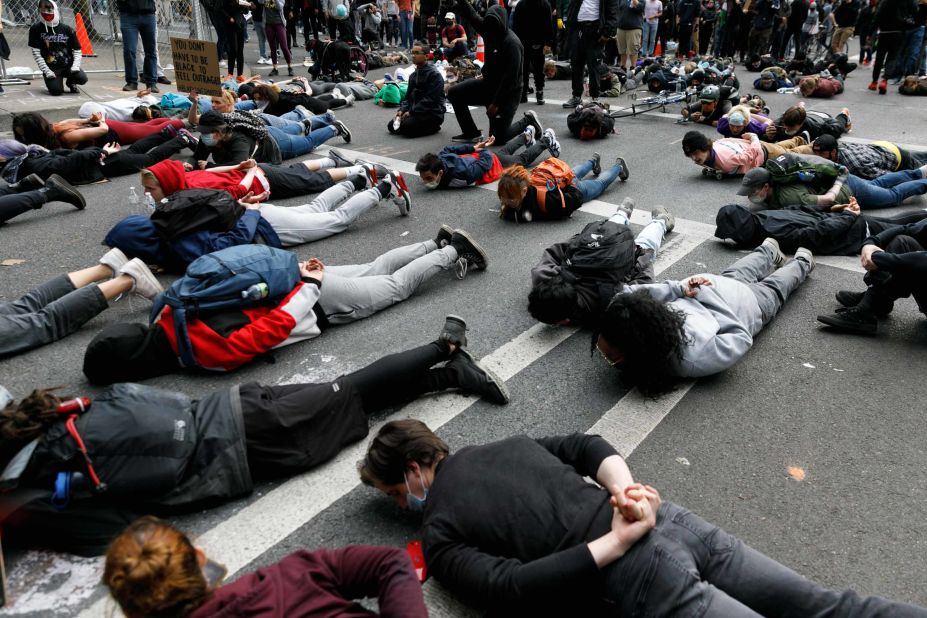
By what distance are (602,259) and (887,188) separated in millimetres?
3909

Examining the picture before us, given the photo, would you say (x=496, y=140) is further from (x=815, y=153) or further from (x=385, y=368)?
(x=385, y=368)

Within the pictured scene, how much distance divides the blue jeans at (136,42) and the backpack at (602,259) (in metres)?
9.71

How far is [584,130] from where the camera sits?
8.93 meters

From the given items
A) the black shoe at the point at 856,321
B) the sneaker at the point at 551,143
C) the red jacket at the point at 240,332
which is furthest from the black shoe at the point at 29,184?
the black shoe at the point at 856,321

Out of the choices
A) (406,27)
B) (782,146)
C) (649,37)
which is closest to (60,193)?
(782,146)

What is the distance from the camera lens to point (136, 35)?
36.1 feet

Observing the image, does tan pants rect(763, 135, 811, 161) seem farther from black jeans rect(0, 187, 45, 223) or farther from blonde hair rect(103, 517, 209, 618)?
black jeans rect(0, 187, 45, 223)

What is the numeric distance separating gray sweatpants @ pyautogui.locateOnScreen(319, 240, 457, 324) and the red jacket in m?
0.33

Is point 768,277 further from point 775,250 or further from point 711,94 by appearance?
point 711,94

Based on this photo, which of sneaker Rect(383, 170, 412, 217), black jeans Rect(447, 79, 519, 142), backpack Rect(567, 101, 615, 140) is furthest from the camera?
backpack Rect(567, 101, 615, 140)

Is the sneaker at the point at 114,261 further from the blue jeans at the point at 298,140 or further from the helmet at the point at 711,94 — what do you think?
the helmet at the point at 711,94

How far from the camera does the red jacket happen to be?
3.72m

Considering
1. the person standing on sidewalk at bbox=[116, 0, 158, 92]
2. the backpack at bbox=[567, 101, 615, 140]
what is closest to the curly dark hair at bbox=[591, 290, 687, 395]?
the backpack at bbox=[567, 101, 615, 140]

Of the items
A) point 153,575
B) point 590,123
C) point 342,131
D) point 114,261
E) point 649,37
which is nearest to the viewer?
point 153,575
